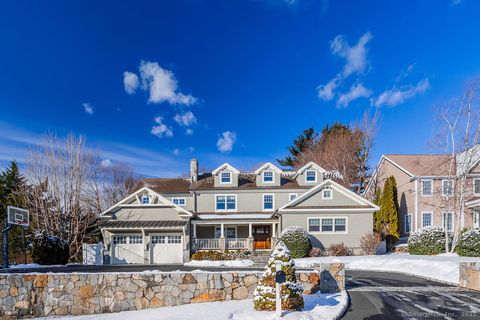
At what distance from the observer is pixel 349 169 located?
3838 cm

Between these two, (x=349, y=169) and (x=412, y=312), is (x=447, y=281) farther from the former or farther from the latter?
(x=349, y=169)

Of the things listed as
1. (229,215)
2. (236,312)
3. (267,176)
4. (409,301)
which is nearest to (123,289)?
(236,312)

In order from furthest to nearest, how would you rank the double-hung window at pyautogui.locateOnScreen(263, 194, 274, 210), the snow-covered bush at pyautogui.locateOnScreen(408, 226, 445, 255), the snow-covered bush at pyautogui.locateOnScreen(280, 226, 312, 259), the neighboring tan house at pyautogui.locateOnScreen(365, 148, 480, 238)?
the double-hung window at pyautogui.locateOnScreen(263, 194, 274, 210)
the neighboring tan house at pyautogui.locateOnScreen(365, 148, 480, 238)
the snow-covered bush at pyautogui.locateOnScreen(280, 226, 312, 259)
the snow-covered bush at pyautogui.locateOnScreen(408, 226, 445, 255)

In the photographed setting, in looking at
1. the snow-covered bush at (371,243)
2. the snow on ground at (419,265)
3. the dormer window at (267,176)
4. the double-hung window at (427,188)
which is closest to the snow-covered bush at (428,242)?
the snow on ground at (419,265)

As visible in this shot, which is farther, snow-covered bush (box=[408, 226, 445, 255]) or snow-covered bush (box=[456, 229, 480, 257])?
snow-covered bush (box=[408, 226, 445, 255])

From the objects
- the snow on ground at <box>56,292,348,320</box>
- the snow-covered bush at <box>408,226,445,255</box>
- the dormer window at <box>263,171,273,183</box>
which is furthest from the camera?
the dormer window at <box>263,171,273,183</box>

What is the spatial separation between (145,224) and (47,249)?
633cm

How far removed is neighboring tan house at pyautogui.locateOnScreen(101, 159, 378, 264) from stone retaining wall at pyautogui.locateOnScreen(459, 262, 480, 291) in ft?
44.1

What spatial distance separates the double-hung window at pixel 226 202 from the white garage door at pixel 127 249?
6.55 m

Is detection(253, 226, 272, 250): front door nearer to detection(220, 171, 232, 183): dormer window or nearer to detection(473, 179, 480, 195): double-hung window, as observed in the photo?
detection(220, 171, 232, 183): dormer window

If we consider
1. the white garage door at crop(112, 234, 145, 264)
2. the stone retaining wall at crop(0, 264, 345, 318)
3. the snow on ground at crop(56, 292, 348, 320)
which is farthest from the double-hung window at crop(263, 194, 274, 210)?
the snow on ground at crop(56, 292, 348, 320)

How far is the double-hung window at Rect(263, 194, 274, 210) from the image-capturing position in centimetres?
2855

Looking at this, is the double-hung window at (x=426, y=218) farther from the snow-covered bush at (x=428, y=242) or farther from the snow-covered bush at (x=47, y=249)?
the snow-covered bush at (x=47, y=249)

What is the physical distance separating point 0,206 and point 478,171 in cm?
3803
